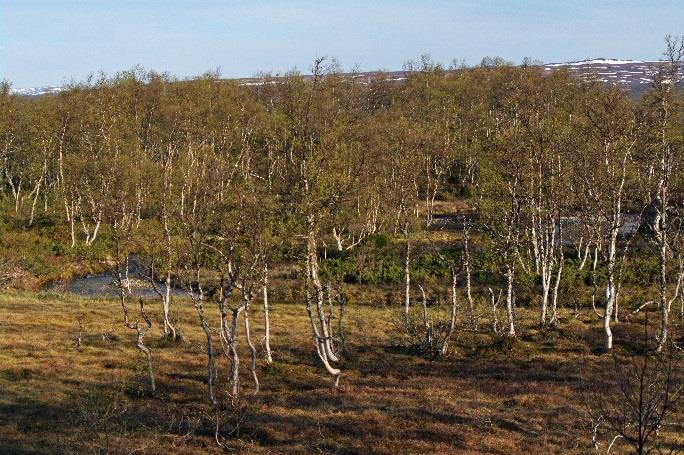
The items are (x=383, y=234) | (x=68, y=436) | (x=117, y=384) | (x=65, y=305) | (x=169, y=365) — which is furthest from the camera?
(x=383, y=234)

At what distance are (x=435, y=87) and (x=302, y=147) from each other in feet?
331

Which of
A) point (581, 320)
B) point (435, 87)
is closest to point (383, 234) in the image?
point (581, 320)

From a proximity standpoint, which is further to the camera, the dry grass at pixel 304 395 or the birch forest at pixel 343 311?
the birch forest at pixel 343 311

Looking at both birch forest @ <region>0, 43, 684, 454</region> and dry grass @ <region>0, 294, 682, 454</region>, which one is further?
birch forest @ <region>0, 43, 684, 454</region>

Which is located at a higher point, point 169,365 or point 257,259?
point 257,259

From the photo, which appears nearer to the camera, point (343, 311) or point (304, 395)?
point (304, 395)

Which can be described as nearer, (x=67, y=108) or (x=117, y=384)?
(x=117, y=384)

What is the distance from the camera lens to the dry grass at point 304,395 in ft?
66.5

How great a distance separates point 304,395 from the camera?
26469 mm

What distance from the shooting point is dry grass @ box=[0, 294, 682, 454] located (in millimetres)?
20281

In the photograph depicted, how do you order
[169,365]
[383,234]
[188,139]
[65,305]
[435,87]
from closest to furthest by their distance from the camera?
[169,365] < [65,305] < [383,234] < [188,139] < [435,87]

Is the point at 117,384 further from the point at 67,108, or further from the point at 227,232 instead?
the point at 67,108

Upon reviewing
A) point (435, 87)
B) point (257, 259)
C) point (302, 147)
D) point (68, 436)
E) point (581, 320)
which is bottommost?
point (581, 320)

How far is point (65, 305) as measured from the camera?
4653 centimetres
